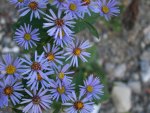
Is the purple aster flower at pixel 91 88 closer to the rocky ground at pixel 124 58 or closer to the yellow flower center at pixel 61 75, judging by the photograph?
→ the yellow flower center at pixel 61 75

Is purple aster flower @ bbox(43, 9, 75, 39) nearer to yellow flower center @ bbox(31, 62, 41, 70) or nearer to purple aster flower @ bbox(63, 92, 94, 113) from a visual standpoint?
yellow flower center @ bbox(31, 62, 41, 70)

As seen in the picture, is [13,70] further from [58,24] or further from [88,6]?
[88,6]

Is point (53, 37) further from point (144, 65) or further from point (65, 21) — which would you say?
point (144, 65)

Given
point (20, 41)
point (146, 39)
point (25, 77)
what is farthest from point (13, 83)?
point (146, 39)

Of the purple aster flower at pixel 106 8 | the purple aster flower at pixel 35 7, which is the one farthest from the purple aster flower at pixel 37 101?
the purple aster flower at pixel 106 8

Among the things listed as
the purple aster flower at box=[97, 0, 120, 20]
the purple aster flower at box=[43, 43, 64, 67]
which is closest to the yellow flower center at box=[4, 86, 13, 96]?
the purple aster flower at box=[43, 43, 64, 67]

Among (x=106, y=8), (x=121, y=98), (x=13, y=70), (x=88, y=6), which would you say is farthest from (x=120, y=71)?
(x=13, y=70)
